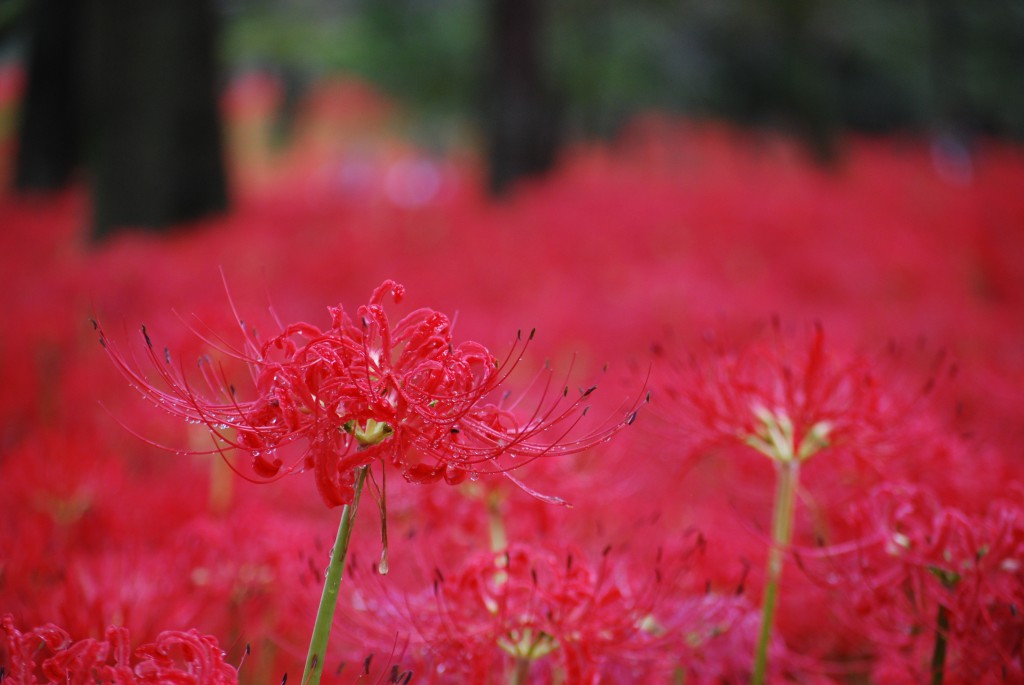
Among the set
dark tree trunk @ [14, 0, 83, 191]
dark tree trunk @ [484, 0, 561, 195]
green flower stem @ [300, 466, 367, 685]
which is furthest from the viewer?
dark tree trunk @ [14, 0, 83, 191]

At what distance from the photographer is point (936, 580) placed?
67 centimetres

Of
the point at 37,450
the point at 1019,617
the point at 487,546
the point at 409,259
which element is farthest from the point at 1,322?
the point at 1019,617

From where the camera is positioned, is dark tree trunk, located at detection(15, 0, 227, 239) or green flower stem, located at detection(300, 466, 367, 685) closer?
green flower stem, located at detection(300, 466, 367, 685)

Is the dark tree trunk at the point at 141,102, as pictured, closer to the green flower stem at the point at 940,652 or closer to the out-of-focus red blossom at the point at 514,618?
the out-of-focus red blossom at the point at 514,618

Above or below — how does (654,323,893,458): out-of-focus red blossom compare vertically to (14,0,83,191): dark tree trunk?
below

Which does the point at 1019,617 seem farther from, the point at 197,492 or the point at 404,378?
the point at 197,492

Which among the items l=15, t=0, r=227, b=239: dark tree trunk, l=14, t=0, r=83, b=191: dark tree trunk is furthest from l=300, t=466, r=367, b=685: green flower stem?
l=14, t=0, r=83, b=191: dark tree trunk

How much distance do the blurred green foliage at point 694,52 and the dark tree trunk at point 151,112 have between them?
3.16 m

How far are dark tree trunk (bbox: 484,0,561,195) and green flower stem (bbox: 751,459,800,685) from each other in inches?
142

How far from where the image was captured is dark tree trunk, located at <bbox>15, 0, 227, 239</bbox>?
3246mm

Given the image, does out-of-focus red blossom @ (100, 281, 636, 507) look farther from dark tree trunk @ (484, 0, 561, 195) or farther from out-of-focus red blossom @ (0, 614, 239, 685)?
dark tree trunk @ (484, 0, 561, 195)

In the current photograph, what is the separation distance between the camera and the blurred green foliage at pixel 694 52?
22.6 ft

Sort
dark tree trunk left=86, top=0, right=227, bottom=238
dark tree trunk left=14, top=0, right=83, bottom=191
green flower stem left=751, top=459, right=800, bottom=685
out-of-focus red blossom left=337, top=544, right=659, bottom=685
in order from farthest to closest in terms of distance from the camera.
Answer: dark tree trunk left=14, top=0, right=83, bottom=191, dark tree trunk left=86, top=0, right=227, bottom=238, green flower stem left=751, top=459, right=800, bottom=685, out-of-focus red blossom left=337, top=544, right=659, bottom=685

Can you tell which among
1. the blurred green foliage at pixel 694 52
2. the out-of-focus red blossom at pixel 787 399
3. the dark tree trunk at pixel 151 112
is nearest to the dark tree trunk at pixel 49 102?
the dark tree trunk at pixel 151 112
